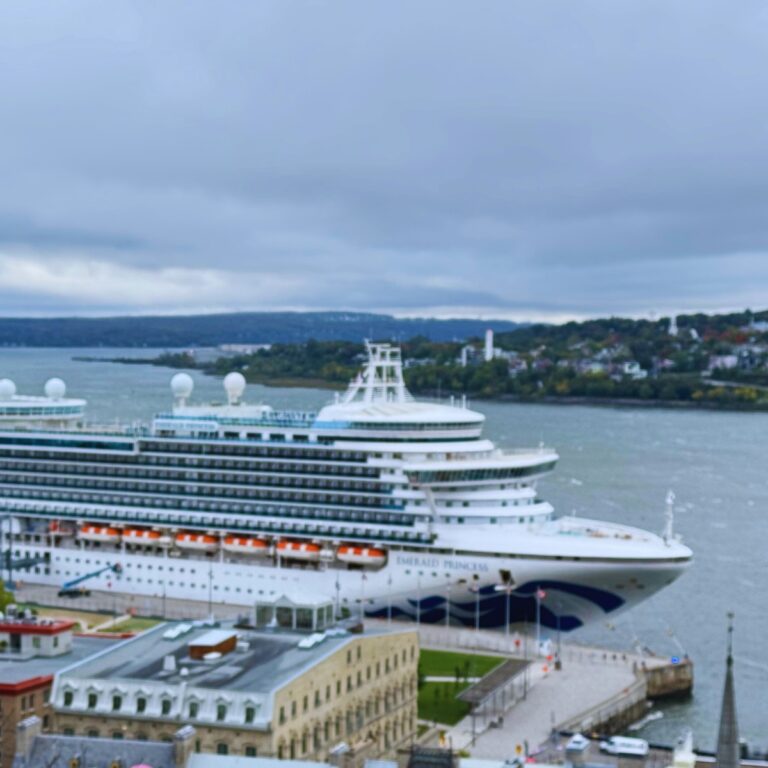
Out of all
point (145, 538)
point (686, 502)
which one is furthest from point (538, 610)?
point (686, 502)

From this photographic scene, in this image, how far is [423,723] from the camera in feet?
131

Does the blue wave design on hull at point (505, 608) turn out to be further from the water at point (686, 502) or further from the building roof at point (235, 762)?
the building roof at point (235, 762)

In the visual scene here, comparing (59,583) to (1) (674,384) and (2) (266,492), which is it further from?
(1) (674,384)

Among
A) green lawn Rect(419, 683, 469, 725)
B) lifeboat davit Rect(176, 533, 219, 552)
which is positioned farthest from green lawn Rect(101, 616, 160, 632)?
green lawn Rect(419, 683, 469, 725)

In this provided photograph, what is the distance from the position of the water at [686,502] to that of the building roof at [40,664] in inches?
670

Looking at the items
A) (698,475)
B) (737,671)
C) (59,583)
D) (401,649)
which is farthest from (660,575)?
(698,475)

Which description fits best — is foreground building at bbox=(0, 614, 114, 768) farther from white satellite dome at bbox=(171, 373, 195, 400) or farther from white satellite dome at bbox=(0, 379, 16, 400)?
white satellite dome at bbox=(0, 379, 16, 400)

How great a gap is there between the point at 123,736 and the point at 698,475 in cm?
7438

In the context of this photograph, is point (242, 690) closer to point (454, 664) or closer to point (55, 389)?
point (454, 664)

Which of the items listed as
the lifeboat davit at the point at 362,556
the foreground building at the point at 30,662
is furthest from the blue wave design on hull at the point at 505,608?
the foreground building at the point at 30,662

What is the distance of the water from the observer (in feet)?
158

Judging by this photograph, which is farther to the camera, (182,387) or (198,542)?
(182,387)

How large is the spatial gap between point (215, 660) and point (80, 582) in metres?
26.5

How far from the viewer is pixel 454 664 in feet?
150
